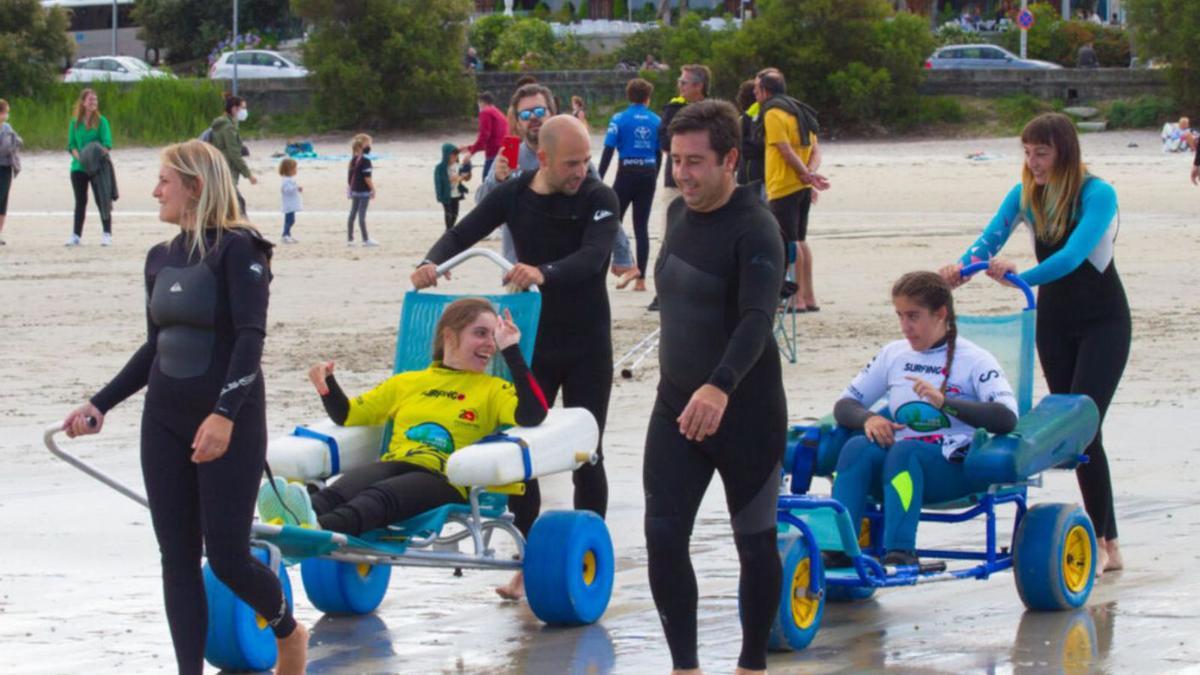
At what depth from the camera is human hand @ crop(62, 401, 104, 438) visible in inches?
213

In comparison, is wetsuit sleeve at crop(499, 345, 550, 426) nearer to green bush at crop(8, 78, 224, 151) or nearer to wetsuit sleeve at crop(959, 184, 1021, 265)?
wetsuit sleeve at crop(959, 184, 1021, 265)

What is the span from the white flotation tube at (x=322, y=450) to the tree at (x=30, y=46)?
45.6 metres

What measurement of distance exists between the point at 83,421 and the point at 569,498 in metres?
3.72

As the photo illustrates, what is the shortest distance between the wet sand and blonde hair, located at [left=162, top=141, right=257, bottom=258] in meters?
1.42

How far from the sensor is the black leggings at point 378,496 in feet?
20.2

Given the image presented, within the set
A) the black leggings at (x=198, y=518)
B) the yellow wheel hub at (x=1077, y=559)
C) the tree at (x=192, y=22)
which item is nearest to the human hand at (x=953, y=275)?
the yellow wheel hub at (x=1077, y=559)

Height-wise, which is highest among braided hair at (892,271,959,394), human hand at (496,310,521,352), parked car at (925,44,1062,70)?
parked car at (925,44,1062,70)

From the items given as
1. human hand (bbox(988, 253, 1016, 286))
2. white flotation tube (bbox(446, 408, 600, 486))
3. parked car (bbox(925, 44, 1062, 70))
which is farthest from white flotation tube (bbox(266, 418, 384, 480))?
parked car (bbox(925, 44, 1062, 70))

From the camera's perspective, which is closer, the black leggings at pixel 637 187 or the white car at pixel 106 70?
the black leggings at pixel 637 187

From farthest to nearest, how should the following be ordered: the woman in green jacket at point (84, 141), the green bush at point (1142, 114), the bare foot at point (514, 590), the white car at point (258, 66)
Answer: the white car at point (258, 66)
the green bush at point (1142, 114)
the woman in green jacket at point (84, 141)
the bare foot at point (514, 590)

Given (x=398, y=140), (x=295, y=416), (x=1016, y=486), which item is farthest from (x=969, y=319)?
(x=398, y=140)

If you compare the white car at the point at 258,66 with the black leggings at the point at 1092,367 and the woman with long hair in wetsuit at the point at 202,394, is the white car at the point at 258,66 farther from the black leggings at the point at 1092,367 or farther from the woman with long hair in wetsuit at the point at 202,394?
the woman with long hair in wetsuit at the point at 202,394

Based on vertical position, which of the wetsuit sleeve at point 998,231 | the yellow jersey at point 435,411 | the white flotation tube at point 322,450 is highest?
the wetsuit sleeve at point 998,231

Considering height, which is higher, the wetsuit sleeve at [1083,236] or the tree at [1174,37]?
the tree at [1174,37]
